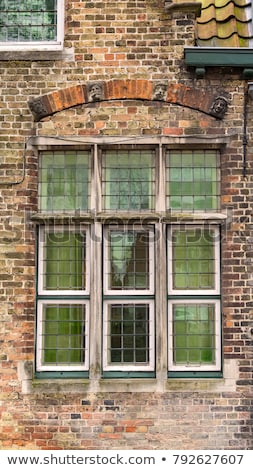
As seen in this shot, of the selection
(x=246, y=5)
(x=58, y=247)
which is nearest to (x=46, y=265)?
(x=58, y=247)

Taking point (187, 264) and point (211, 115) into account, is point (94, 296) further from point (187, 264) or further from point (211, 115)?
point (211, 115)

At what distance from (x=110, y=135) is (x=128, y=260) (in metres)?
1.54

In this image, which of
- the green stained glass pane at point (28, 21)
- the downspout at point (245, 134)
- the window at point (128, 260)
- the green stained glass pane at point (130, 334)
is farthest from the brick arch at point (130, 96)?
the green stained glass pane at point (130, 334)

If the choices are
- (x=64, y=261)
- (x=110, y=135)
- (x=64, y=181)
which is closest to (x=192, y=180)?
(x=110, y=135)

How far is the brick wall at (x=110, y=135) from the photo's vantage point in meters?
7.39

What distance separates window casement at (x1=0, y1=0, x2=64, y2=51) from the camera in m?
7.88

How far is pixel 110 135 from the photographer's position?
302 inches

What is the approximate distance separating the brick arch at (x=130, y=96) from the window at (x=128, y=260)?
526mm

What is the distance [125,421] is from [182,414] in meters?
0.67

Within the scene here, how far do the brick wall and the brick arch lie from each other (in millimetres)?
12

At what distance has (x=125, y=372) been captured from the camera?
7.53m

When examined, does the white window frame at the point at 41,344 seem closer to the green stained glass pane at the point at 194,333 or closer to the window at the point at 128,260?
the window at the point at 128,260

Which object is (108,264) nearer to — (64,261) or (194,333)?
(64,261)

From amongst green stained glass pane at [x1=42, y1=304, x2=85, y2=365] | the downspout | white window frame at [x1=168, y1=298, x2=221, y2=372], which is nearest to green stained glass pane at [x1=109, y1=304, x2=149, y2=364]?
white window frame at [x1=168, y1=298, x2=221, y2=372]
